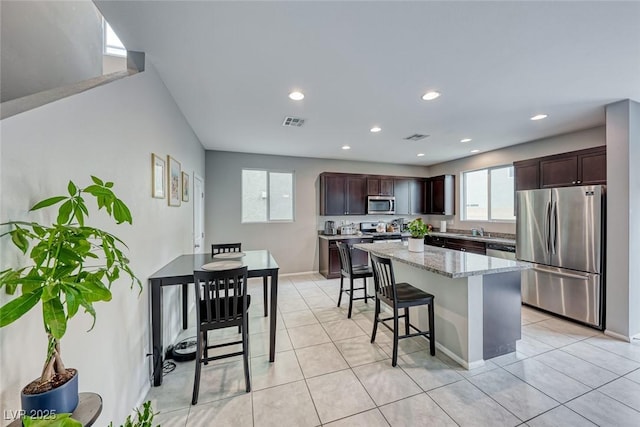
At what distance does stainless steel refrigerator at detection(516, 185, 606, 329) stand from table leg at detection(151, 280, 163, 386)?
454 cm

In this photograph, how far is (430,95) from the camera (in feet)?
8.86

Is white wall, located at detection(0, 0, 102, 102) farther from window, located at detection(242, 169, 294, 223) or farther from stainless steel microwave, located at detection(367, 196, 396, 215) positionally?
stainless steel microwave, located at detection(367, 196, 396, 215)

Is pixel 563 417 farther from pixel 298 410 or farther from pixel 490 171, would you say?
pixel 490 171

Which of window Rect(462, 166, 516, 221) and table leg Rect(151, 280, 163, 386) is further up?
window Rect(462, 166, 516, 221)

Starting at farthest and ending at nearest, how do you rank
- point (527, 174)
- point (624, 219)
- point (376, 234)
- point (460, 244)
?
1. point (376, 234)
2. point (460, 244)
3. point (527, 174)
4. point (624, 219)

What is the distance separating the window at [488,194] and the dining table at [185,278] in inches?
181

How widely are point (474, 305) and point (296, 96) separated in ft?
8.67

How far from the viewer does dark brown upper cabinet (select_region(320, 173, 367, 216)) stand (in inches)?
222

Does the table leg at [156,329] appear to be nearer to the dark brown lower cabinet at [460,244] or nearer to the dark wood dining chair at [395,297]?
the dark wood dining chair at [395,297]

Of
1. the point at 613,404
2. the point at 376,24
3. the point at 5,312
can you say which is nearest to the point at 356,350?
the point at 613,404

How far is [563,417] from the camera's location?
178cm

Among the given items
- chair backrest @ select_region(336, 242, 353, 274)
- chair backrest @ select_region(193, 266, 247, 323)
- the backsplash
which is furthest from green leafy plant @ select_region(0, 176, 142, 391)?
the backsplash

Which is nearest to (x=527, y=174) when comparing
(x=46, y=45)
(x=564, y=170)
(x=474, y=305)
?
(x=564, y=170)

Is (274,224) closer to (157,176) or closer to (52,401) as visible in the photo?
(157,176)
